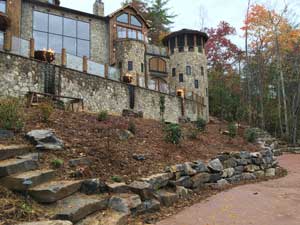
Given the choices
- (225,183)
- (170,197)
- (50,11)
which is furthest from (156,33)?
(170,197)

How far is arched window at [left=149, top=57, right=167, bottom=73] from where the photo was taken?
29.5 meters

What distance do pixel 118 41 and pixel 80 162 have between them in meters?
21.3

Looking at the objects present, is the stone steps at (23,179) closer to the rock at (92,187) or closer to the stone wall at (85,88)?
the rock at (92,187)

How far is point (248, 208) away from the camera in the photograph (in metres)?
7.14

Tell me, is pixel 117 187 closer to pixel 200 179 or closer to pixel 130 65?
pixel 200 179

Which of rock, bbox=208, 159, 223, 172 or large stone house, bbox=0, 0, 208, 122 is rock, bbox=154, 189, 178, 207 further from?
large stone house, bbox=0, 0, 208, 122

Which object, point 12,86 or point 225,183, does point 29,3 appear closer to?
point 12,86

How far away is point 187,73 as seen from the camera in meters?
30.5

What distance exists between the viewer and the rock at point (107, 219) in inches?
190

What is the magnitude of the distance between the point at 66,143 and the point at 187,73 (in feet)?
79.4

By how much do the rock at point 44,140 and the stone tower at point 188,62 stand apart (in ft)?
78.2

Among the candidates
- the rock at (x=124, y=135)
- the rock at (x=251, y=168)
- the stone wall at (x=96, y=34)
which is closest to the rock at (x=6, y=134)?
the rock at (x=124, y=135)

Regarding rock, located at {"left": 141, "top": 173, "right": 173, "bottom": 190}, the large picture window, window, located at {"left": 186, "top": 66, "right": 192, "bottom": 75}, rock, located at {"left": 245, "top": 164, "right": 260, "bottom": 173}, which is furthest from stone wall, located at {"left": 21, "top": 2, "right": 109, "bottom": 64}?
rock, located at {"left": 141, "top": 173, "right": 173, "bottom": 190}

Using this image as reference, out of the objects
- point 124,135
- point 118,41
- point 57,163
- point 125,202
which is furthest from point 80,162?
point 118,41
